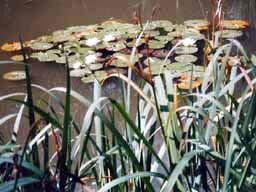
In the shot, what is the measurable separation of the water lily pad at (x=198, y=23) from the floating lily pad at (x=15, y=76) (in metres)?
1.17

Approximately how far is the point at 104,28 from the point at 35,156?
234 cm

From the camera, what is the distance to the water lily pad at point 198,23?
367cm

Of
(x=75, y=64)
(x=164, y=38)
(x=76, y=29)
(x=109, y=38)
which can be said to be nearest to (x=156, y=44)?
(x=164, y=38)

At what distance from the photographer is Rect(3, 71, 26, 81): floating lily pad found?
331 centimetres

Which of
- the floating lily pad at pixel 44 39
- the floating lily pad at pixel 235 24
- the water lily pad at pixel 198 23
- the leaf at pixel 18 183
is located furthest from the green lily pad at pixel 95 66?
the leaf at pixel 18 183

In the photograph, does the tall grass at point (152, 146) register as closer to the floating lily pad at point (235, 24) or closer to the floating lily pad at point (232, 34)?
the floating lily pad at point (232, 34)

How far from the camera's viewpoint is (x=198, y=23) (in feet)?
12.2

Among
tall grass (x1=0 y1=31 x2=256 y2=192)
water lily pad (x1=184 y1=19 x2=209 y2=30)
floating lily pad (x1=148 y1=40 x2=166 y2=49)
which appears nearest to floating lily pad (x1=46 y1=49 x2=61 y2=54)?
floating lily pad (x1=148 y1=40 x2=166 y2=49)

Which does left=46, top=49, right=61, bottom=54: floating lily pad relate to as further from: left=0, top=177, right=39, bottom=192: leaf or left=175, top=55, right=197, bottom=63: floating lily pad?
left=0, top=177, right=39, bottom=192: leaf

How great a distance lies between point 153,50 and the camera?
11.4 feet

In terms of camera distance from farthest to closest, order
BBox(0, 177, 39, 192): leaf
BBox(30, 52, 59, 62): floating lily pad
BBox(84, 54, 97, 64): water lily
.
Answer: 1. BBox(30, 52, 59, 62): floating lily pad
2. BBox(84, 54, 97, 64): water lily
3. BBox(0, 177, 39, 192): leaf

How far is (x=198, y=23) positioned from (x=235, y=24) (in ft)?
0.81

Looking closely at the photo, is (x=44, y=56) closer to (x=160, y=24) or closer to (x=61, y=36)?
(x=61, y=36)

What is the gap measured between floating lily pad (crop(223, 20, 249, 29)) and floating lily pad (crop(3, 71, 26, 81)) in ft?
4.47
